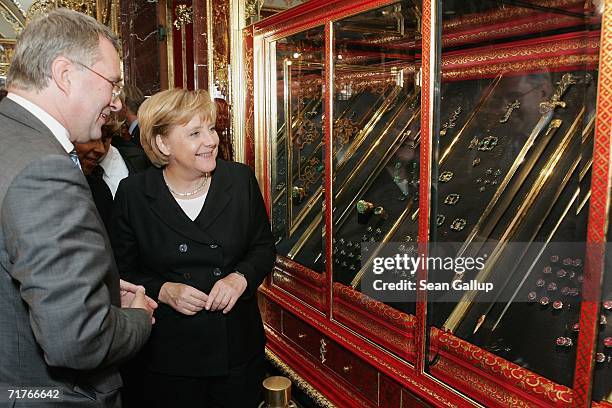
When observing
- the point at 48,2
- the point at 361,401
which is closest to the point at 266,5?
the point at 361,401

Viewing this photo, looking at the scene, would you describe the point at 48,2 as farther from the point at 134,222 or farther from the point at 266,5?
the point at 134,222

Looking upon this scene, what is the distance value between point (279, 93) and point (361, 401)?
6.33 feet

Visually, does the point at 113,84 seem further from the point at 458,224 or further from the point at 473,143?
the point at 473,143

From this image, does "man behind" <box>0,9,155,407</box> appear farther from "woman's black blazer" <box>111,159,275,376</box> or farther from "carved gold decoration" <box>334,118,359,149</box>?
"carved gold decoration" <box>334,118,359,149</box>

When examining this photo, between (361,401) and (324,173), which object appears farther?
(324,173)

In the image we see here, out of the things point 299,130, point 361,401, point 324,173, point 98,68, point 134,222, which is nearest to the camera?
point 98,68

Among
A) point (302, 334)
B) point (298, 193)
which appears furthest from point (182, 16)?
point (302, 334)

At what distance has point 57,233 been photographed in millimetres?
1062

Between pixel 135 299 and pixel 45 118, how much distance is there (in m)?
0.61

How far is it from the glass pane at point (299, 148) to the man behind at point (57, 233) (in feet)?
5.17

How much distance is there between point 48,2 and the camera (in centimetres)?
589

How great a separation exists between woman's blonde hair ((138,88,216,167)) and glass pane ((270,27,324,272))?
2.95 feet

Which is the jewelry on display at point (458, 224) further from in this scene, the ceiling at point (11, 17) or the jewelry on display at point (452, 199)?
the ceiling at point (11, 17)

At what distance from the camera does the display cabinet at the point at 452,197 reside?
1.66 metres
